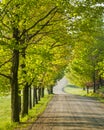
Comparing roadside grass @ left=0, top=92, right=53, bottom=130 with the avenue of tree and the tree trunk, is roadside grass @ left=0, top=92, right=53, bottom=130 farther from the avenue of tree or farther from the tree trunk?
the avenue of tree

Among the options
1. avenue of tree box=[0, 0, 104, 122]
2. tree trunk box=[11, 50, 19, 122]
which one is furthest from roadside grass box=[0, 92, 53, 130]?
avenue of tree box=[0, 0, 104, 122]

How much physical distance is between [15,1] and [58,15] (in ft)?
23.1

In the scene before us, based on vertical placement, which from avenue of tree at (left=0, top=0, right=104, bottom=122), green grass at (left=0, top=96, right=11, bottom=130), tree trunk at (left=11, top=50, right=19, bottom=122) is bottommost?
green grass at (left=0, top=96, right=11, bottom=130)

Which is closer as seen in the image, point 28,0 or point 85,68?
point 28,0

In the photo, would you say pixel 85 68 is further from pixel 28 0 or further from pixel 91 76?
pixel 28 0

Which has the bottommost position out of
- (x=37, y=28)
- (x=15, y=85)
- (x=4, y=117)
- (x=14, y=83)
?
(x=4, y=117)

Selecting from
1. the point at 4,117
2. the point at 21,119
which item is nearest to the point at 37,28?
the point at 21,119

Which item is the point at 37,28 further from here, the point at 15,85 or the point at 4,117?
the point at 4,117

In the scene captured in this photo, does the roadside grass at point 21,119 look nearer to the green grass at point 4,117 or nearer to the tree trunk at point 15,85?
the green grass at point 4,117

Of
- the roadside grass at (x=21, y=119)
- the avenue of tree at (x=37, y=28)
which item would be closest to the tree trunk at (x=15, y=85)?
the avenue of tree at (x=37, y=28)

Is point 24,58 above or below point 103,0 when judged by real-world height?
below

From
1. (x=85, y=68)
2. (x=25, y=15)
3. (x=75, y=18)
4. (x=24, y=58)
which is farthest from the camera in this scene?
(x=85, y=68)

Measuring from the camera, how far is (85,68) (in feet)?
242

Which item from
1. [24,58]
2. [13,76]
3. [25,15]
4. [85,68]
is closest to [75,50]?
[24,58]
